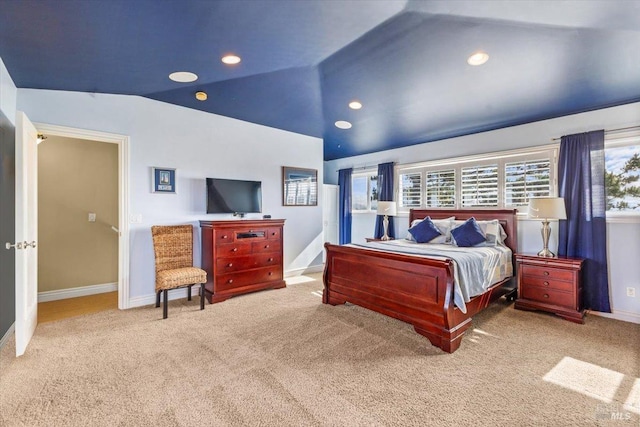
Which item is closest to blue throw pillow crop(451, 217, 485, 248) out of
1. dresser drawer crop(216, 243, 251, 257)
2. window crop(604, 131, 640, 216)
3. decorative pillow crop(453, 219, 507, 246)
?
decorative pillow crop(453, 219, 507, 246)

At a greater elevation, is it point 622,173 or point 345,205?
point 622,173

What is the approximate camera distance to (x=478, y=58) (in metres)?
2.73

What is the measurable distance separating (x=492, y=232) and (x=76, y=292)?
5.88 meters

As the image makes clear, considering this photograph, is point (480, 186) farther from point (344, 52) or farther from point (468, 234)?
point (344, 52)

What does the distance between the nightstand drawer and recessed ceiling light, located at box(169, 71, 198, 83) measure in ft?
14.8

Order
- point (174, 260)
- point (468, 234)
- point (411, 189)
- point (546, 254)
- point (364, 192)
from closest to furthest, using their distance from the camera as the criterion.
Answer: point (546, 254) → point (174, 260) → point (468, 234) → point (411, 189) → point (364, 192)

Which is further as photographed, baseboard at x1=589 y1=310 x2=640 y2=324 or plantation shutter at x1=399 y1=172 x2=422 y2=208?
plantation shutter at x1=399 y1=172 x2=422 y2=208

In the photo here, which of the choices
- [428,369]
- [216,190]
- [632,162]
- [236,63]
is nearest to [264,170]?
[216,190]

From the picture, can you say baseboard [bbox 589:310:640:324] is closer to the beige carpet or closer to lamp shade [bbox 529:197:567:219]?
the beige carpet

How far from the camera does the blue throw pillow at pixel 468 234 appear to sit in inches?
158

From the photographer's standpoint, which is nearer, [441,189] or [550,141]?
[550,141]

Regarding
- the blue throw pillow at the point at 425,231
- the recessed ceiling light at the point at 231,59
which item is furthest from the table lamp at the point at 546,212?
the recessed ceiling light at the point at 231,59

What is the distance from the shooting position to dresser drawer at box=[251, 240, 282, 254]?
4.39m

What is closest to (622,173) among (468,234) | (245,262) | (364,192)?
(468,234)
